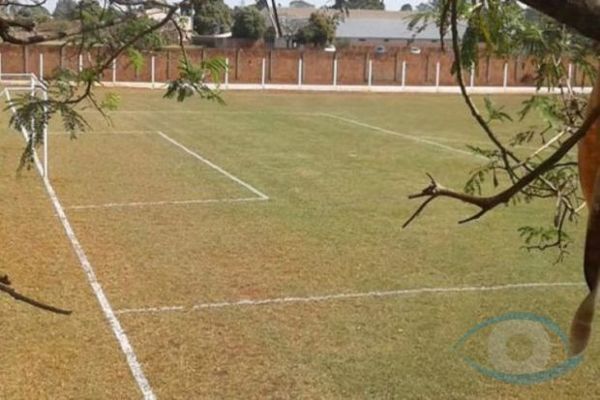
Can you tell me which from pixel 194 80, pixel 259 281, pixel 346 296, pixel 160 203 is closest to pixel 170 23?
pixel 194 80

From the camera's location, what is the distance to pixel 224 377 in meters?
5.76

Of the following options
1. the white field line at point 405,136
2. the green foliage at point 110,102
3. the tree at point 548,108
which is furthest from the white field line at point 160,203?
the tree at point 548,108

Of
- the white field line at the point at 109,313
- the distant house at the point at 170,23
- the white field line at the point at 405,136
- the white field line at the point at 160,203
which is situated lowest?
the white field line at the point at 109,313

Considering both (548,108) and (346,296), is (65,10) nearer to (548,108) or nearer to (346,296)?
(548,108)

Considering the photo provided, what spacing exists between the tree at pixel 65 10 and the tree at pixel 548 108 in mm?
931

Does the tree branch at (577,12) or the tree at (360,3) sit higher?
the tree at (360,3)

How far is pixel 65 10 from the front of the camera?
2.57 m

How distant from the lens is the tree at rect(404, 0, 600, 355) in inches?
29.8

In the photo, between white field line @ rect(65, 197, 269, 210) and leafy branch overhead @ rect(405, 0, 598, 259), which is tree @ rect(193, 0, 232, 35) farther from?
white field line @ rect(65, 197, 269, 210)

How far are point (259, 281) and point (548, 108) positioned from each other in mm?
5807

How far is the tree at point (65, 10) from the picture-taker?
2430 millimetres

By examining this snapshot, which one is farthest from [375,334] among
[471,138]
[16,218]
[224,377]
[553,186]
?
[471,138]

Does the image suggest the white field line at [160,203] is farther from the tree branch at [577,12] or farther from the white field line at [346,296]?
the tree branch at [577,12]

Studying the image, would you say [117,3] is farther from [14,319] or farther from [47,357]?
[14,319]
